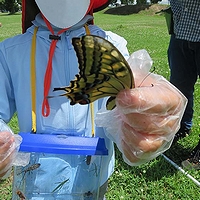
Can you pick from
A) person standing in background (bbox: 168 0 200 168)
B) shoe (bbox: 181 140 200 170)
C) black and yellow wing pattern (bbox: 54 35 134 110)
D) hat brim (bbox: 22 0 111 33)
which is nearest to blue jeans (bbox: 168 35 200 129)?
person standing in background (bbox: 168 0 200 168)

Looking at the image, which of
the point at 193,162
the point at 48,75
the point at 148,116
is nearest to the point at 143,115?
the point at 148,116

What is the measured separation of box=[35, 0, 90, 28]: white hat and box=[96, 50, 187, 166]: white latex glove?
33 cm

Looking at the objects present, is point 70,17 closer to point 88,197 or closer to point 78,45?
point 78,45

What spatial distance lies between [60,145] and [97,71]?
328mm

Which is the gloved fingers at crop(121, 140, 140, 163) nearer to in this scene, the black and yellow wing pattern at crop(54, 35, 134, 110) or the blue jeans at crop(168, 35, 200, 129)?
the black and yellow wing pattern at crop(54, 35, 134, 110)

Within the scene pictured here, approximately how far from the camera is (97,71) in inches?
32.9

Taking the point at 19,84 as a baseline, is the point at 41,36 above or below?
above

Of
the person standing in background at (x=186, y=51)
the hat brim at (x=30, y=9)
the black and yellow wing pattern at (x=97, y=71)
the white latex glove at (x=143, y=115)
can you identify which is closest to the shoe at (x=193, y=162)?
the person standing in background at (x=186, y=51)

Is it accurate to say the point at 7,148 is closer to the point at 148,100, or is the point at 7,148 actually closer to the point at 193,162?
the point at 148,100

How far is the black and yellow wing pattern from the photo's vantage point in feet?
2.54

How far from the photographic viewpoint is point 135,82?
935 mm

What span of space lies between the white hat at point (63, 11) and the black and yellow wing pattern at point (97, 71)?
390mm

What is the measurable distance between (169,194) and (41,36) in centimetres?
155

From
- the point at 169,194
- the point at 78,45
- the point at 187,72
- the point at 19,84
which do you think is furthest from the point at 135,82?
the point at 187,72
